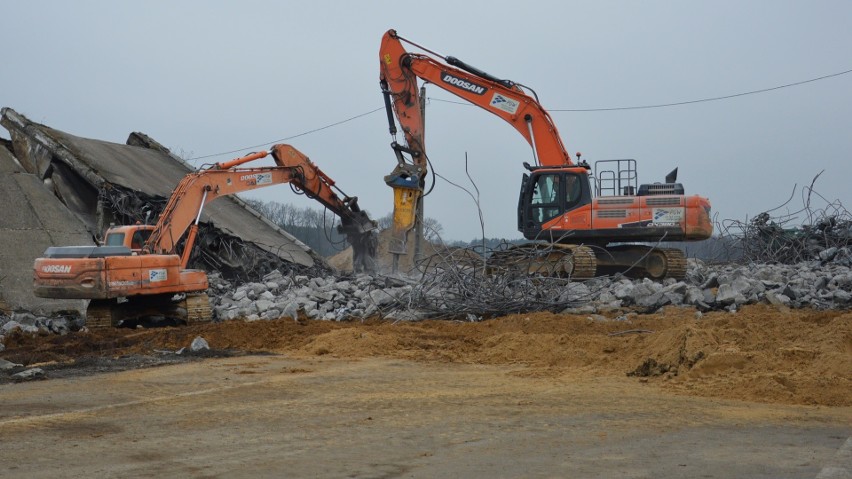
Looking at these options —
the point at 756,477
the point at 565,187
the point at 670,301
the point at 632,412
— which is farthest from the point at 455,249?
the point at 756,477

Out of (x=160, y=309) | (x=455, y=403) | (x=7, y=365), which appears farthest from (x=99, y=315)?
(x=455, y=403)

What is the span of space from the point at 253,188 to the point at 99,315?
15.5 ft

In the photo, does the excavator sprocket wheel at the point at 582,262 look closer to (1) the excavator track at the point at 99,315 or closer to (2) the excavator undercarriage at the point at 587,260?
(2) the excavator undercarriage at the point at 587,260

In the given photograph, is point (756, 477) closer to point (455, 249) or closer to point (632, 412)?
point (632, 412)

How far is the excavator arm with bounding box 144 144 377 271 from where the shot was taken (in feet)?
54.4

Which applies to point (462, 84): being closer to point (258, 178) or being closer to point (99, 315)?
point (258, 178)

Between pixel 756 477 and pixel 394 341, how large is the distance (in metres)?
7.17

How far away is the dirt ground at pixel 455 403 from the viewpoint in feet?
17.3

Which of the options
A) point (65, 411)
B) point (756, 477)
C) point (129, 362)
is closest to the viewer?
point (756, 477)

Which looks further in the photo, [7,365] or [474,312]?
[474,312]

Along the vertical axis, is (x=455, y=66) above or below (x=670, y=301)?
Result: above

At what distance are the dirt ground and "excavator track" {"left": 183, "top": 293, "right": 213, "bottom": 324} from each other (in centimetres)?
338

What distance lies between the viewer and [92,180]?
21734mm

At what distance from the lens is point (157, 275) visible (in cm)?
1516
